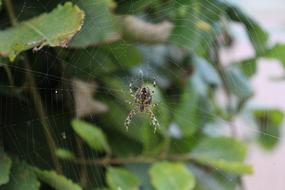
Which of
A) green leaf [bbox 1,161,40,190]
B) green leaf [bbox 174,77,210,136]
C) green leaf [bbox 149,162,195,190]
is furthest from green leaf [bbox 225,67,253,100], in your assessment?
green leaf [bbox 1,161,40,190]

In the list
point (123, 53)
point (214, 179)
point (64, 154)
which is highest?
point (123, 53)

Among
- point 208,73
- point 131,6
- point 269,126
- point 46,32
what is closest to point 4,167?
point 46,32

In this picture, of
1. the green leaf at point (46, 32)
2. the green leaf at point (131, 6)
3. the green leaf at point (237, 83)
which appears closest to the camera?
the green leaf at point (46, 32)

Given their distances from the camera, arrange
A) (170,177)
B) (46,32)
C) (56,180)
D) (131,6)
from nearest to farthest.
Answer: (46,32) < (56,180) < (131,6) < (170,177)

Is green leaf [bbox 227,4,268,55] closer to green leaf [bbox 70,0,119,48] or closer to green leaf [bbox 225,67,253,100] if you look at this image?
green leaf [bbox 225,67,253,100]

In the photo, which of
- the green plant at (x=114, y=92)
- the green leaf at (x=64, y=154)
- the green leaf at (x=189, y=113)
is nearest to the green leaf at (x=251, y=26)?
the green plant at (x=114, y=92)

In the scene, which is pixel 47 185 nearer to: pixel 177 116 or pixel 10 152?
pixel 10 152

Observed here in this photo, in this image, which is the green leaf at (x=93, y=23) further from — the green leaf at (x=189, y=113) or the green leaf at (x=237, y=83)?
the green leaf at (x=237, y=83)

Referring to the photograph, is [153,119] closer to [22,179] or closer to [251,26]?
[251,26]
